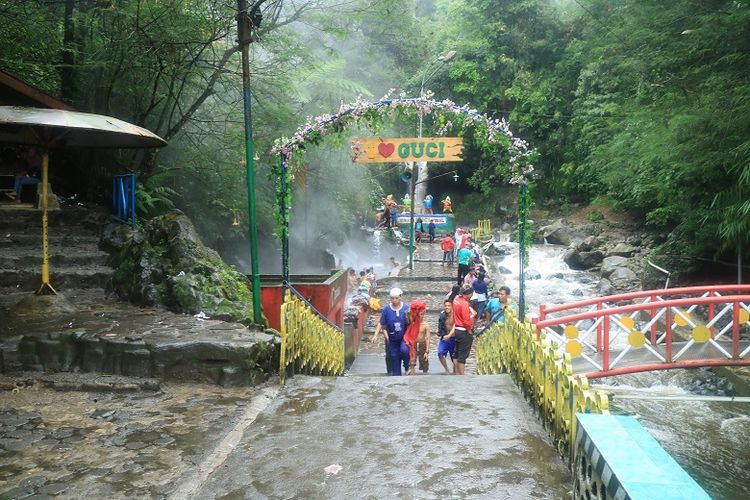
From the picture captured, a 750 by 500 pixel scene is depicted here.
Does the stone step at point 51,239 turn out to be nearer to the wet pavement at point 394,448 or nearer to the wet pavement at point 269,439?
the wet pavement at point 269,439

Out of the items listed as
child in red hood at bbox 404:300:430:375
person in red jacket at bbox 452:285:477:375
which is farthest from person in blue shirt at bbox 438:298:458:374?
child in red hood at bbox 404:300:430:375

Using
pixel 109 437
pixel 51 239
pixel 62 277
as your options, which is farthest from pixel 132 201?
pixel 109 437

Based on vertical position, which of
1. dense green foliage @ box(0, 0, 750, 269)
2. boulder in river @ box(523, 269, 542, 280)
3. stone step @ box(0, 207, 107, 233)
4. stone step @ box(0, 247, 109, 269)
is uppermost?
dense green foliage @ box(0, 0, 750, 269)

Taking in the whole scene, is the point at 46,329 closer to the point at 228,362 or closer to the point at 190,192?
the point at 228,362

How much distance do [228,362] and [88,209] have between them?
263 inches

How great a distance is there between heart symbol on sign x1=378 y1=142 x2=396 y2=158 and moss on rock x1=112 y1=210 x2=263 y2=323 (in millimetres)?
4122

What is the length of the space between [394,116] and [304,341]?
4.53 meters

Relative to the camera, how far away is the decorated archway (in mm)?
10000

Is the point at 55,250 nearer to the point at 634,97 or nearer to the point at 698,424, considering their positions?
the point at 698,424

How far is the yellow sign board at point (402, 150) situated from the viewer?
11.9 metres

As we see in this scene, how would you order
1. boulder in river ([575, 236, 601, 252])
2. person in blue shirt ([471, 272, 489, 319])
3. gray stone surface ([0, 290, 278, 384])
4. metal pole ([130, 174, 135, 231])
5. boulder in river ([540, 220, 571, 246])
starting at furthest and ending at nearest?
boulder in river ([540, 220, 571, 246]) → boulder in river ([575, 236, 601, 252]) → person in blue shirt ([471, 272, 489, 319]) → metal pole ([130, 174, 135, 231]) → gray stone surface ([0, 290, 278, 384])

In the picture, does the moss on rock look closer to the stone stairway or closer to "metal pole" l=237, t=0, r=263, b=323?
the stone stairway

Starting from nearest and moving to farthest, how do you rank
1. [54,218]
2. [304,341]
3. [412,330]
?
[304,341], [412,330], [54,218]

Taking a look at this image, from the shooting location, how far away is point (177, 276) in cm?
860
